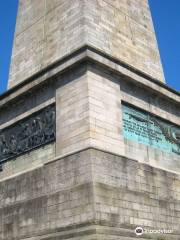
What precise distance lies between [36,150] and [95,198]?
3.49 metres

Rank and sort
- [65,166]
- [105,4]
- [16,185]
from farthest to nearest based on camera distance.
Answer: [105,4] → [16,185] → [65,166]

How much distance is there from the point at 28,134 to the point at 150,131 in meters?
4.17

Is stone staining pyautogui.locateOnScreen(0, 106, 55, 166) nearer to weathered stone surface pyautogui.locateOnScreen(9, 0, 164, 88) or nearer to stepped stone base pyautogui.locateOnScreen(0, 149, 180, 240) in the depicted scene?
stepped stone base pyautogui.locateOnScreen(0, 149, 180, 240)

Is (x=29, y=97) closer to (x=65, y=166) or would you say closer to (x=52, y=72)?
(x=52, y=72)

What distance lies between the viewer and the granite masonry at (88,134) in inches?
420

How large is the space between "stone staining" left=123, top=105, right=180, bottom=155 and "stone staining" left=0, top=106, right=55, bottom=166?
244cm

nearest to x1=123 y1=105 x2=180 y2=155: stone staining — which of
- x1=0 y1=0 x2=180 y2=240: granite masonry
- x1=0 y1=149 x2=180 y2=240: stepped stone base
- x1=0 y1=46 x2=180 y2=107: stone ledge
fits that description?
x1=0 y1=0 x2=180 y2=240: granite masonry

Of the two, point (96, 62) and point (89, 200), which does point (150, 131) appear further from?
point (89, 200)

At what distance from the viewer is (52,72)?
12.9m

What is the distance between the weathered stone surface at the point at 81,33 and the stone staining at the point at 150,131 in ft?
7.45

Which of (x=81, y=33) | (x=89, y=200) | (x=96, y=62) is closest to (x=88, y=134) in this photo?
(x=89, y=200)

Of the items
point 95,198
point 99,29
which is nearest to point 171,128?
point 99,29

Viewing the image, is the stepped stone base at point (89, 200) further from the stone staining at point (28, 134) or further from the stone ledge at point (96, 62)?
the stone ledge at point (96, 62)

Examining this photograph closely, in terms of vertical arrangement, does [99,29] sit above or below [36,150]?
above
